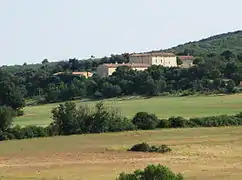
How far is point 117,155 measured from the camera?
52344 millimetres

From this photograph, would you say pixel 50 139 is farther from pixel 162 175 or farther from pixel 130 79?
pixel 130 79

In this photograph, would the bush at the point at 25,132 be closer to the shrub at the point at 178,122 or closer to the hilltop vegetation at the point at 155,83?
the shrub at the point at 178,122

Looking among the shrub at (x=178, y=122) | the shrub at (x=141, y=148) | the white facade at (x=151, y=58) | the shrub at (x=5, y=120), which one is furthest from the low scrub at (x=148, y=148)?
the white facade at (x=151, y=58)

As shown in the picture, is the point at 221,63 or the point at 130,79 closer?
the point at 130,79

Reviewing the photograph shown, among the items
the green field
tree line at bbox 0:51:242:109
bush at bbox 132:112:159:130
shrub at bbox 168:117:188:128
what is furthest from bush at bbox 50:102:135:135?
tree line at bbox 0:51:242:109

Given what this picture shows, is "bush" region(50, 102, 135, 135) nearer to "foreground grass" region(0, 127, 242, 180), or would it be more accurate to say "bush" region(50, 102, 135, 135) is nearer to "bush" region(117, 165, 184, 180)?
"foreground grass" region(0, 127, 242, 180)

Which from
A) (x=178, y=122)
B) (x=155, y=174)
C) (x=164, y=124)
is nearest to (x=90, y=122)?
(x=164, y=124)

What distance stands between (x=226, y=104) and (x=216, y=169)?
52369 mm

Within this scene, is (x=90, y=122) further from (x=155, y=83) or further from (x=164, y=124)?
(x=155, y=83)

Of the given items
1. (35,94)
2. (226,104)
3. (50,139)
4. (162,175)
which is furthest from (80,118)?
(35,94)

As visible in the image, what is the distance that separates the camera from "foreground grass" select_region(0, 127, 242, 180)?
41344 millimetres

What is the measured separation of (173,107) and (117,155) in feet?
141

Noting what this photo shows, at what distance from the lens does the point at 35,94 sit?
138 m

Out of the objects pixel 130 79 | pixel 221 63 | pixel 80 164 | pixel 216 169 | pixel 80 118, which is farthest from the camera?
pixel 221 63
